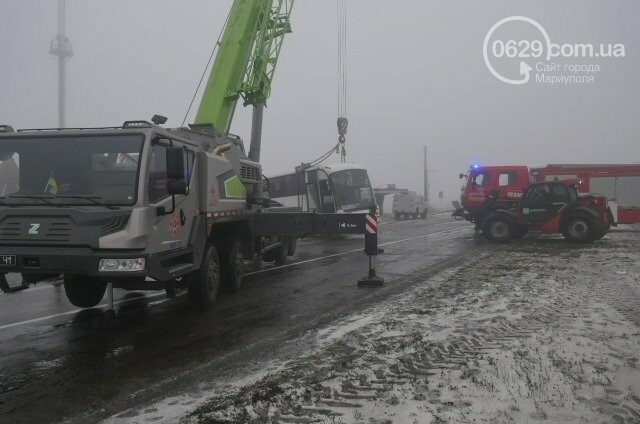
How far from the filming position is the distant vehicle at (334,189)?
66.7 feet

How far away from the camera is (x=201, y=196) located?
6922mm

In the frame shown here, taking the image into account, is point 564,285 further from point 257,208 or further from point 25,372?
point 25,372

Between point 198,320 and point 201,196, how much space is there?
1.74m

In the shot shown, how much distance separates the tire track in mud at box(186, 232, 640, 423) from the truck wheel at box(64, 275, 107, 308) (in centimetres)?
420

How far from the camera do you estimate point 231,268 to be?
27.0 feet

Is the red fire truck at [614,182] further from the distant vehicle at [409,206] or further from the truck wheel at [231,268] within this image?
the distant vehicle at [409,206]

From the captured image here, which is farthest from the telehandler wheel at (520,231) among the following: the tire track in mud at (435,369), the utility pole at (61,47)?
the utility pole at (61,47)

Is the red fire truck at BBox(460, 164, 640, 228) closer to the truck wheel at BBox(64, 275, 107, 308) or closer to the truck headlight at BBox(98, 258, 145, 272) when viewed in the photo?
the truck wheel at BBox(64, 275, 107, 308)

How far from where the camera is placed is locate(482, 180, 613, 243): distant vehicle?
15.8 m

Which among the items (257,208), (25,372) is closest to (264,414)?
(25,372)

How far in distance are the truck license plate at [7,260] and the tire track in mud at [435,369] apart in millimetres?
3080

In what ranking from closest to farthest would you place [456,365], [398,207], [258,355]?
1. [456,365]
2. [258,355]
3. [398,207]

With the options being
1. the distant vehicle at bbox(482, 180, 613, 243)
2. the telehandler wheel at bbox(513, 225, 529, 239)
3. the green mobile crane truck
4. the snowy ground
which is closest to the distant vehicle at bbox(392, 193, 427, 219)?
the distant vehicle at bbox(482, 180, 613, 243)

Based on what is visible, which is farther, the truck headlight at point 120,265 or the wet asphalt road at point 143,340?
the truck headlight at point 120,265
